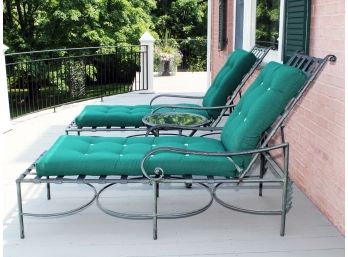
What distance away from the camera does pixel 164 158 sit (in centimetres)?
267

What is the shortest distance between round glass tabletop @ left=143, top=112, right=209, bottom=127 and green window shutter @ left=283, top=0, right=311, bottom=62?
0.85 meters

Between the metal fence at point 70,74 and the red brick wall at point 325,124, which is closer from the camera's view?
the red brick wall at point 325,124

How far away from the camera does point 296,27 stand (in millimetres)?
3336

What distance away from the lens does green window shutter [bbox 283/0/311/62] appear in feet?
10.3

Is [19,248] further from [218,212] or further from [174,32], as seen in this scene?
[174,32]

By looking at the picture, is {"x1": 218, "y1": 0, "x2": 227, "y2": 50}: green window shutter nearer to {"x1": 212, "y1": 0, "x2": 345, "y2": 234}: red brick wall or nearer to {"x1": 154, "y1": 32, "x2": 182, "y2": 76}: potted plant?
{"x1": 212, "y1": 0, "x2": 345, "y2": 234}: red brick wall

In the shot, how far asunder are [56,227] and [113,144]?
624 millimetres

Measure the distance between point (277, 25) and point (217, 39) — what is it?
125 inches

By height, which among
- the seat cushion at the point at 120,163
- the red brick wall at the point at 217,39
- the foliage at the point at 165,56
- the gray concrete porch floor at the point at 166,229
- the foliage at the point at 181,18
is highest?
the foliage at the point at 181,18

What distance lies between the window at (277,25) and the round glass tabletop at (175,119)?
84cm

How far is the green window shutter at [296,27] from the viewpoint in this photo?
3.15m

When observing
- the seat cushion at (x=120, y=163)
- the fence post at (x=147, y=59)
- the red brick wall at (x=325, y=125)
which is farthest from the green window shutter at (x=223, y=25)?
the seat cushion at (x=120, y=163)

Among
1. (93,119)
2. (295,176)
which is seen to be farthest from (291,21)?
(93,119)

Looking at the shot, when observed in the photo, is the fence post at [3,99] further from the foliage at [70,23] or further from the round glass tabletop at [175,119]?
the foliage at [70,23]
